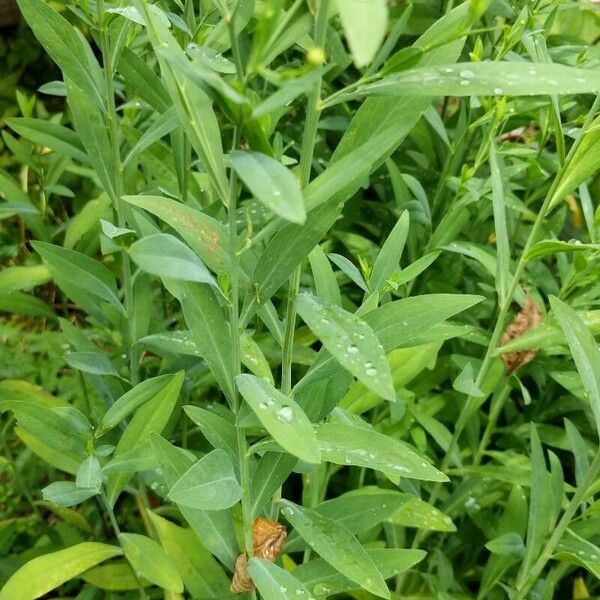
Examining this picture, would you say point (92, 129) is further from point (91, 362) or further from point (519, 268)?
point (519, 268)

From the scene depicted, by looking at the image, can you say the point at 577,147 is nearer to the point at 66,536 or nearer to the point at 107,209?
the point at 107,209

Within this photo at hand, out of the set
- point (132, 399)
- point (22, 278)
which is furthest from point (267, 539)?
point (22, 278)

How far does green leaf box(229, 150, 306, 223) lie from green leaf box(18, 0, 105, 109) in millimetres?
424

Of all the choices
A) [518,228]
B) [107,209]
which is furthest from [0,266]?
[518,228]

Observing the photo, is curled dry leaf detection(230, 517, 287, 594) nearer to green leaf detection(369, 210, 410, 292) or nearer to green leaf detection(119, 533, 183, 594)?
green leaf detection(119, 533, 183, 594)

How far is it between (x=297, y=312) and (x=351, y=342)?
0.38 feet

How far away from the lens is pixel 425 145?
122 centimetres

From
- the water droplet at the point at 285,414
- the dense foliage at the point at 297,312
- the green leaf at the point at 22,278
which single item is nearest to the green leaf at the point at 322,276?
the dense foliage at the point at 297,312

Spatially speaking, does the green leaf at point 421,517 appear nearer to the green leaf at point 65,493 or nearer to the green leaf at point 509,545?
the green leaf at point 509,545

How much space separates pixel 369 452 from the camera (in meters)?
0.61

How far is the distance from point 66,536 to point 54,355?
0.34 m

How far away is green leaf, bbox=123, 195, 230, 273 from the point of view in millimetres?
523

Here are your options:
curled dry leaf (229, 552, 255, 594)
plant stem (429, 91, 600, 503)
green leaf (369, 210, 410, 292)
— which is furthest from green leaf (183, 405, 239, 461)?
plant stem (429, 91, 600, 503)

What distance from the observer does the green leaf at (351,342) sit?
17.8 inches
